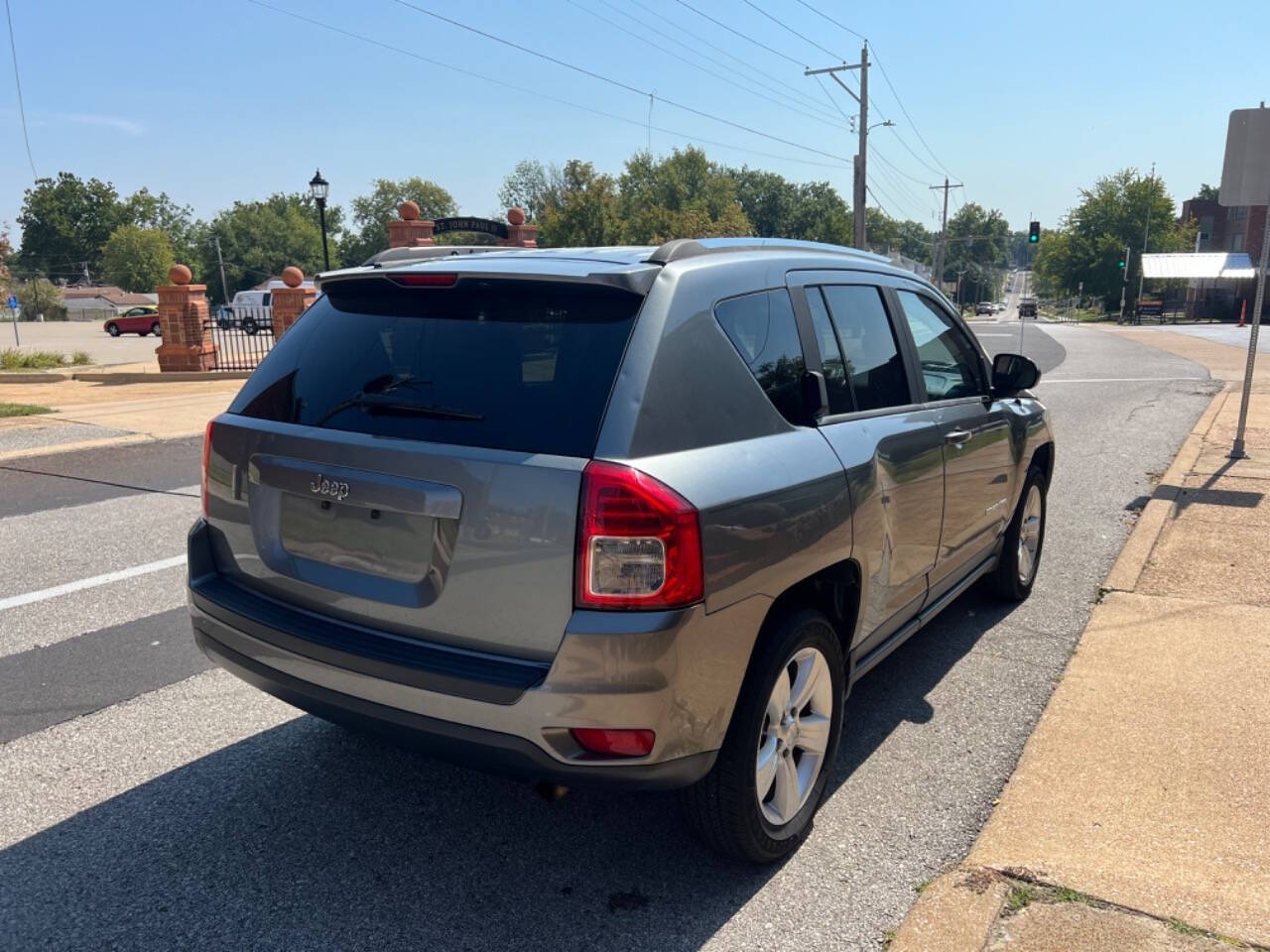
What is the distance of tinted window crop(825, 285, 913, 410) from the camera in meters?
3.55

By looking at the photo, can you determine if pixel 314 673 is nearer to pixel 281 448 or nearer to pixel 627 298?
pixel 281 448

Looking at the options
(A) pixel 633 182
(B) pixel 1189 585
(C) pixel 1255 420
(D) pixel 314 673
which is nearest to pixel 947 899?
(D) pixel 314 673

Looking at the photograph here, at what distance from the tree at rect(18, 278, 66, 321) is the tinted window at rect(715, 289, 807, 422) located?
90.0 meters

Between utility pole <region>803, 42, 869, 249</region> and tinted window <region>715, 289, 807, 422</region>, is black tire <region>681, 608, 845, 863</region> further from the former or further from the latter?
utility pole <region>803, 42, 869, 249</region>

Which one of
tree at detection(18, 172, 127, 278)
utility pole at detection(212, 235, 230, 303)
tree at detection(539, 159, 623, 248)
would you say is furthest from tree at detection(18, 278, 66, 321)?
tree at detection(18, 172, 127, 278)

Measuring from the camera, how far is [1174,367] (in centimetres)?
2211

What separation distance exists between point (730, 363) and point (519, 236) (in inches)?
1069

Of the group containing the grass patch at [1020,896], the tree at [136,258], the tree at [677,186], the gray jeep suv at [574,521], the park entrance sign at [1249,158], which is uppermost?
the tree at [677,186]

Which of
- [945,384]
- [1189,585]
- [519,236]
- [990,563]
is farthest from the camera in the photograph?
[519,236]

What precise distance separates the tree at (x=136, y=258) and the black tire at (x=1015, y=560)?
126m

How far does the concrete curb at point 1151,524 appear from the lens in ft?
19.4

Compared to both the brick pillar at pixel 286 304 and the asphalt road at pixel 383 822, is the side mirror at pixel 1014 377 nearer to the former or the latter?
the asphalt road at pixel 383 822

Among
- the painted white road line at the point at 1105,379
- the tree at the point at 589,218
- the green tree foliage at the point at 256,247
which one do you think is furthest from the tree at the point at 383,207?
the painted white road line at the point at 1105,379

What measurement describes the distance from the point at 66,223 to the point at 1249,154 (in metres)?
152
